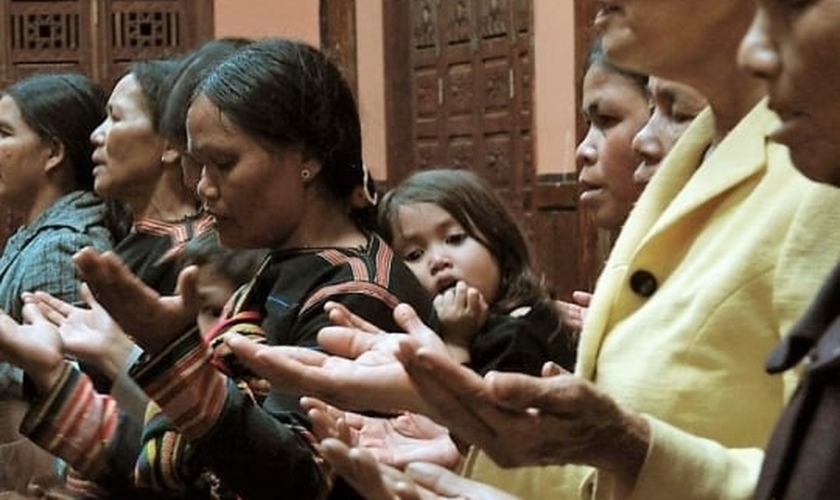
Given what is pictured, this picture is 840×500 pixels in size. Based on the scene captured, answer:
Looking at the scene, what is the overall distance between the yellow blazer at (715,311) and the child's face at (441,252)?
1.20 meters

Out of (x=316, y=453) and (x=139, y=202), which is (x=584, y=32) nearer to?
(x=139, y=202)

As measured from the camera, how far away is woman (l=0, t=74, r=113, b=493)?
2.97 m

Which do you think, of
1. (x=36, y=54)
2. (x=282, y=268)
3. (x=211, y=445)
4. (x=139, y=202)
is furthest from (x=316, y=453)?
(x=36, y=54)

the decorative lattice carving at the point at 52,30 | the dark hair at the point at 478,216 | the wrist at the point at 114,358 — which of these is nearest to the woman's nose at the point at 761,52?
the wrist at the point at 114,358

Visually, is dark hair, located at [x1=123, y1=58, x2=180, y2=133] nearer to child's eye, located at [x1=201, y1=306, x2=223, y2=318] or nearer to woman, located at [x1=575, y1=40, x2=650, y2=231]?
child's eye, located at [x1=201, y1=306, x2=223, y2=318]

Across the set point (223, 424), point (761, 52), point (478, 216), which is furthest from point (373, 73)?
point (761, 52)

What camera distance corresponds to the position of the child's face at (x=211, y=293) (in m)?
2.25

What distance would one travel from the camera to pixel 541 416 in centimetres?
116

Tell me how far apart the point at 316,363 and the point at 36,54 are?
4.98m

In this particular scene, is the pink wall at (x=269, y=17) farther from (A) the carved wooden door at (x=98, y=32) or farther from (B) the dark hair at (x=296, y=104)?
(B) the dark hair at (x=296, y=104)

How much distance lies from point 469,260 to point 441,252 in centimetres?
5

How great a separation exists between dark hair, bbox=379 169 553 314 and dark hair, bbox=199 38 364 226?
1.67 ft

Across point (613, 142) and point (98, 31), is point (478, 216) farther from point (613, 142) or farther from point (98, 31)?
point (98, 31)

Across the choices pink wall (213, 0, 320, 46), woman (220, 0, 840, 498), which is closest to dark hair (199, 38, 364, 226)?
woman (220, 0, 840, 498)
